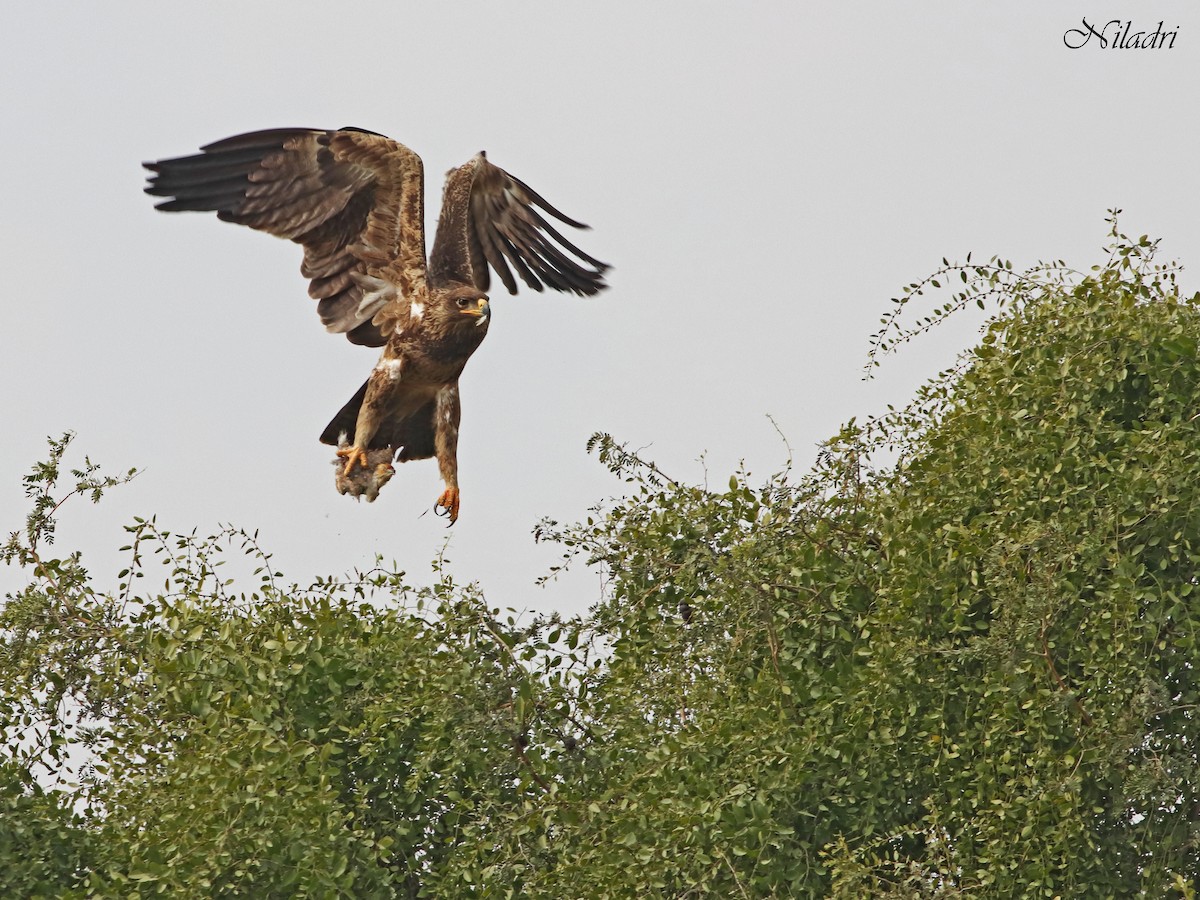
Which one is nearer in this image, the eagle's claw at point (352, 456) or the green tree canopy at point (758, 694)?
the green tree canopy at point (758, 694)

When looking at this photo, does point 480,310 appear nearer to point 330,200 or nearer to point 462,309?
point 462,309

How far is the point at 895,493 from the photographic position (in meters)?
7.91

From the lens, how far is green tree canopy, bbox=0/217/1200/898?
6.70 m

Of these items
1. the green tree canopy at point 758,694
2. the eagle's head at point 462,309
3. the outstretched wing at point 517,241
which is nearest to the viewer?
the green tree canopy at point 758,694

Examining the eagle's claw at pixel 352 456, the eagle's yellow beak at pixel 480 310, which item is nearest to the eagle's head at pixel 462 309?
the eagle's yellow beak at pixel 480 310

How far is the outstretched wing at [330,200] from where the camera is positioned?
10016 millimetres

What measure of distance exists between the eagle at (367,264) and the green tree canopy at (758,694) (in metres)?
1.85

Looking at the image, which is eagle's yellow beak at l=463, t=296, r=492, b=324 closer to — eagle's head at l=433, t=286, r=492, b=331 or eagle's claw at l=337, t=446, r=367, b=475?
eagle's head at l=433, t=286, r=492, b=331

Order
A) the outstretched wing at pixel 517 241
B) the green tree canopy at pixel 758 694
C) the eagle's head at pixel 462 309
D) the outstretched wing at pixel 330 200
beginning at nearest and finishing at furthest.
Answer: the green tree canopy at pixel 758 694 < the outstretched wing at pixel 330 200 < the eagle's head at pixel 462 309 < the outstretched wing at pixel 517 241

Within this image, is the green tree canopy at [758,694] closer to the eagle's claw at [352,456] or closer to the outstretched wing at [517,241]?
the eagle's claw at [352,456]

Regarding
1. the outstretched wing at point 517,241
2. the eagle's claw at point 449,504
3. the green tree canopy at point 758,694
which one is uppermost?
the outstretched wing at point 517,241

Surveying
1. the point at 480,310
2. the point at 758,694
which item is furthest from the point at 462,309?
the point at 758,694

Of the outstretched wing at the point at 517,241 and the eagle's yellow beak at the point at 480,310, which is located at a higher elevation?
the outstretched wing at the point at 517,241

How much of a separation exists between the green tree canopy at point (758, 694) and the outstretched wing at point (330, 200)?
89.0 inches
